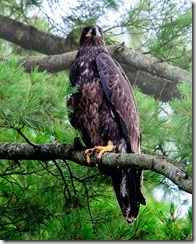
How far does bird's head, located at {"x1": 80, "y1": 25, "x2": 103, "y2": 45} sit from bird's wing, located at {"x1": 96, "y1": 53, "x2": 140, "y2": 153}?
0.11 meters

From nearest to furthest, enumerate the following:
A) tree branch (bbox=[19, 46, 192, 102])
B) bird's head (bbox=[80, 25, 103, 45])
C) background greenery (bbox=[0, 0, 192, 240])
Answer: background greenery (bbox=[0, 0, 192, 240])
tree branch (bbox=[19, 46, 192, 102])
bird's head (bbox=[80, 25, 103, 45])

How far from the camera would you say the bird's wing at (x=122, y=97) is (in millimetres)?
2189

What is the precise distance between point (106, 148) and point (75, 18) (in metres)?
0.53

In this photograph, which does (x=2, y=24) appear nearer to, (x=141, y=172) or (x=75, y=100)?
(x=75, y=100)

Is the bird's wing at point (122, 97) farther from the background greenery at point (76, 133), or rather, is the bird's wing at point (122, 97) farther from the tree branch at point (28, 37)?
the tree branch at point (28, 37)

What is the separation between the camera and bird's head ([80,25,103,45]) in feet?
7.84

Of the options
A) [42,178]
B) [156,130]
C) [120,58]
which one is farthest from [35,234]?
[120,58]

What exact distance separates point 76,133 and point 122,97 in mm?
193

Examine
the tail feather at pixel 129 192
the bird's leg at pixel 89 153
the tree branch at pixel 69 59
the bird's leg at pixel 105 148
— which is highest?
the tree branch at pixel 69 59

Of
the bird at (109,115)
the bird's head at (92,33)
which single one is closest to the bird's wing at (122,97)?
the bird at (109,115)

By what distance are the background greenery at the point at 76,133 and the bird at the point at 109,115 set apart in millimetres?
43

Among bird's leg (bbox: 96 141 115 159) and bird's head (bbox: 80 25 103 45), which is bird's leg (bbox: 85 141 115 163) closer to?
bird's leg (bbox: 96 141 115 159)

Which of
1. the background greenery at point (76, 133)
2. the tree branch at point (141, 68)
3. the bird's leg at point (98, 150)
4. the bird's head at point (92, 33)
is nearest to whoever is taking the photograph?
the background greenery at point (76, 133)

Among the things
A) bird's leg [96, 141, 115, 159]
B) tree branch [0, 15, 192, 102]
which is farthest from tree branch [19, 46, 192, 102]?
bird's leg [96, 141, 115, 159]
